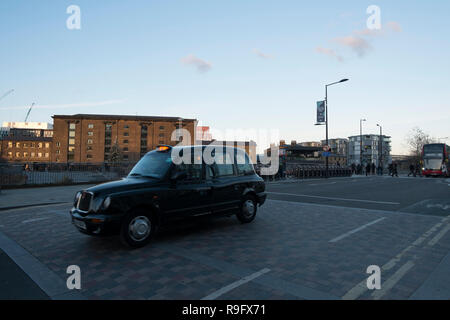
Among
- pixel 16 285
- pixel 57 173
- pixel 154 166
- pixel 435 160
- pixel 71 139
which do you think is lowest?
pixel 16 285

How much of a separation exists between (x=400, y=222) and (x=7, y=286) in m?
8.02

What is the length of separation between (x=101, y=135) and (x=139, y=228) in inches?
4065

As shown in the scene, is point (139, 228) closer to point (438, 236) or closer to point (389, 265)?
point (389, 265)

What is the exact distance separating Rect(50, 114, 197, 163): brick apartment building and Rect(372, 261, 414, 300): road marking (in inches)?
3568

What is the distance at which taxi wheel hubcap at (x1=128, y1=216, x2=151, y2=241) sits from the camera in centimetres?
479

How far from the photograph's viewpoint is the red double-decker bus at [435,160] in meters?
31.3

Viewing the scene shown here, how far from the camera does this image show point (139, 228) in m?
4.85

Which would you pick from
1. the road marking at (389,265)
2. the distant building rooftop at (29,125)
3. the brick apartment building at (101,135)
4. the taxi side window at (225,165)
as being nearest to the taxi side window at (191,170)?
the taxi side window at (225,165)

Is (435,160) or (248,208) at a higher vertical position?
(435,160)

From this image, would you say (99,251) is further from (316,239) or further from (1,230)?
(316,239)

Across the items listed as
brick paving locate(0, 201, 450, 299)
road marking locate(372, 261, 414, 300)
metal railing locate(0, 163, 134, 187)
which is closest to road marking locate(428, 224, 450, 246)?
brick paving locate(0, 201, 450, 299)

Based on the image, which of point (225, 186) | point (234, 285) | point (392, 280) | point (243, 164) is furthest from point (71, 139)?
point (392, 280)

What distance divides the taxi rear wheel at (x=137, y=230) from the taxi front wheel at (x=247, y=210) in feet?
8.02

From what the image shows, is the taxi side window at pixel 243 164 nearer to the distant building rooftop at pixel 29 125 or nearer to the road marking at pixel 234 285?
the road marking at pixel 234 285
